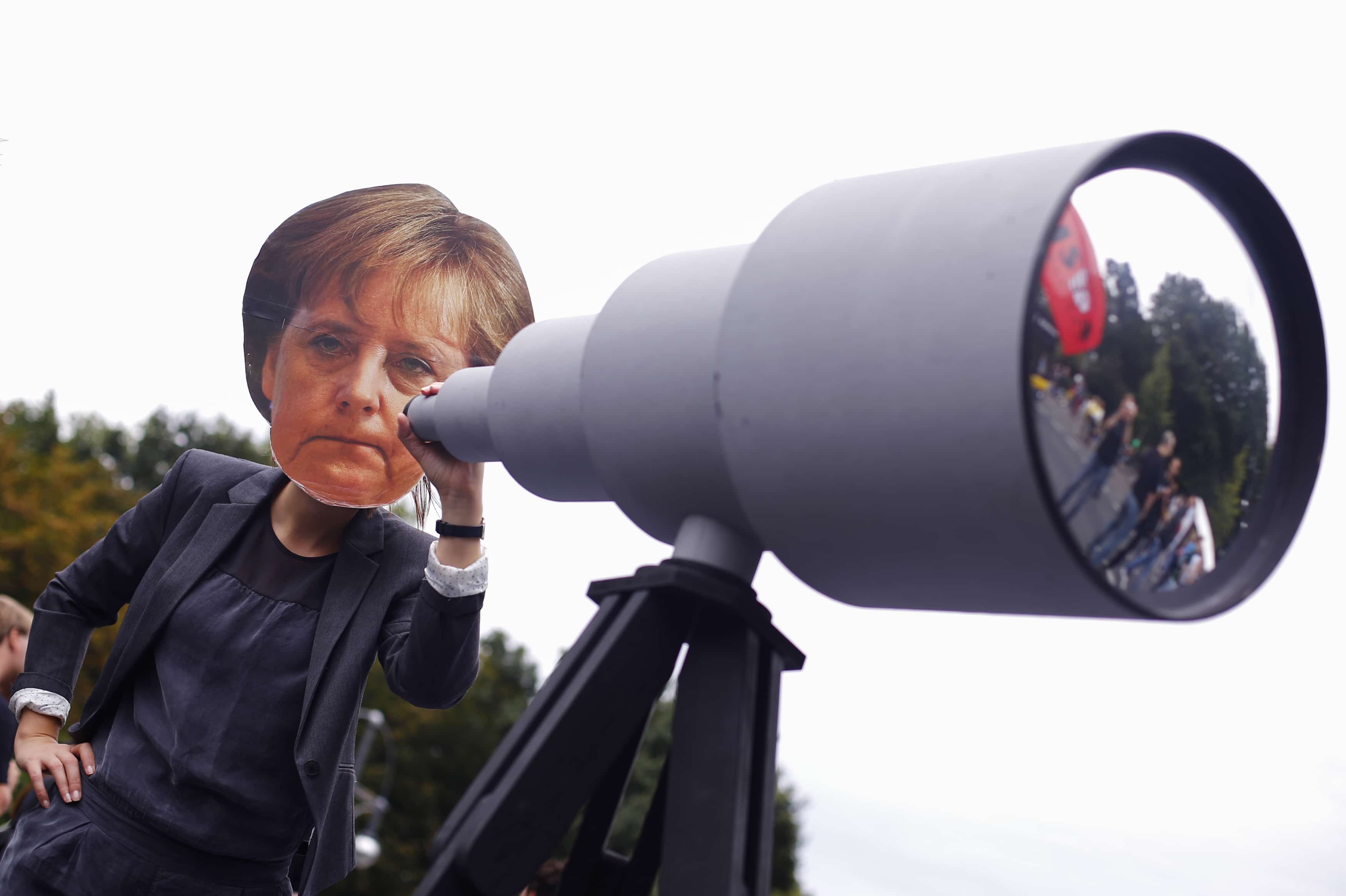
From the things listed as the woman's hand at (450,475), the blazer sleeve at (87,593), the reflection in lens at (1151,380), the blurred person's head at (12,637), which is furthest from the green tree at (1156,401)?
the blurred person's head at (12,637)

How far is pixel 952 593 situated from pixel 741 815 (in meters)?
0.26

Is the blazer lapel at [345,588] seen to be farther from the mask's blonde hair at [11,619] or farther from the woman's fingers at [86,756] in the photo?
the mask's blonde hair at [11,619]

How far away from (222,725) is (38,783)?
1.38ft

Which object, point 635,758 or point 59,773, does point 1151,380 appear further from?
point 59,773

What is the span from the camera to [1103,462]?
78cm

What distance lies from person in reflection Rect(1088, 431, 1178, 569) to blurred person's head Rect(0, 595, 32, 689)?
5.11 meters

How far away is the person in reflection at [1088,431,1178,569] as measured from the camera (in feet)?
2.55

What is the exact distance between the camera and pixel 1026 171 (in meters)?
0.79

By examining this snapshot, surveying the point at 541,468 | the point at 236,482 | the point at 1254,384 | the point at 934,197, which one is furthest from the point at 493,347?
the point at 1254,384

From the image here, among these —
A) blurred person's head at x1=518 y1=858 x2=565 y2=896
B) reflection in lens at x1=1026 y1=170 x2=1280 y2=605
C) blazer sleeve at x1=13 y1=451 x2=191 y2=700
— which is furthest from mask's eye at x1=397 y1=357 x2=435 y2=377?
blurred person's head at x1=518 y1=858 x2=565 y2=896

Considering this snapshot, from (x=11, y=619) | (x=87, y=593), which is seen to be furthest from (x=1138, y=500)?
(x=11, y=619)

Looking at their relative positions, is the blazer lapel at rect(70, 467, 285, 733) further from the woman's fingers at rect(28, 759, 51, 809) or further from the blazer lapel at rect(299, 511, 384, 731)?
the blazer lapel at rect(299, 511, 384, 731)

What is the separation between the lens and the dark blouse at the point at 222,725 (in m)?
1.78

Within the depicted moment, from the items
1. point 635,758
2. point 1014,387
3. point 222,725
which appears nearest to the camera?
point 1014,387
